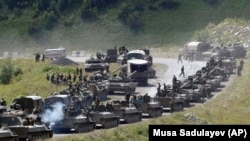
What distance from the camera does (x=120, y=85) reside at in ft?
323

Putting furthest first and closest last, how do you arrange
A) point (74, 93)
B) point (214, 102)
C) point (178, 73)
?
point (178, 73) → point (214, 102) → point (74, 93)

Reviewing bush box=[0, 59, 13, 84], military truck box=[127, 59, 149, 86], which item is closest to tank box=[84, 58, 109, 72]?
military truck box=[127, 59, 149, 86]

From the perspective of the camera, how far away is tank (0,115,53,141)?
59219 mm

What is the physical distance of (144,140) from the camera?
66.5m

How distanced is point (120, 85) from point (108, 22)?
9144 centimetres

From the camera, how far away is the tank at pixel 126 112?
74.1 meters

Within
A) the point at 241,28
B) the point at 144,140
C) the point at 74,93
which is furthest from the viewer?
the point at 241,28

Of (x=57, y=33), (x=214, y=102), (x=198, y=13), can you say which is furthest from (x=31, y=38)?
→ (x=214, y=102)

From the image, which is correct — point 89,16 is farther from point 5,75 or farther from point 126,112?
point 126,112

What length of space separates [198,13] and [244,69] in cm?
5893

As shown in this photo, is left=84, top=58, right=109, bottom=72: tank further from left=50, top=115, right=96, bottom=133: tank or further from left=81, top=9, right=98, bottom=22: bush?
left=81, top=9, right=98, bottom=22: bush

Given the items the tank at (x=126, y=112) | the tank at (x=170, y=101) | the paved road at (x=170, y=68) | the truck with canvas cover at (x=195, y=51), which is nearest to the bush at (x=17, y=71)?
the paved road at (x=170, y=68)

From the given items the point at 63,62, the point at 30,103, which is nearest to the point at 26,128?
the point at 30,103

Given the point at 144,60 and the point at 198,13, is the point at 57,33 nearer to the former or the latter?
the point at 198,13
